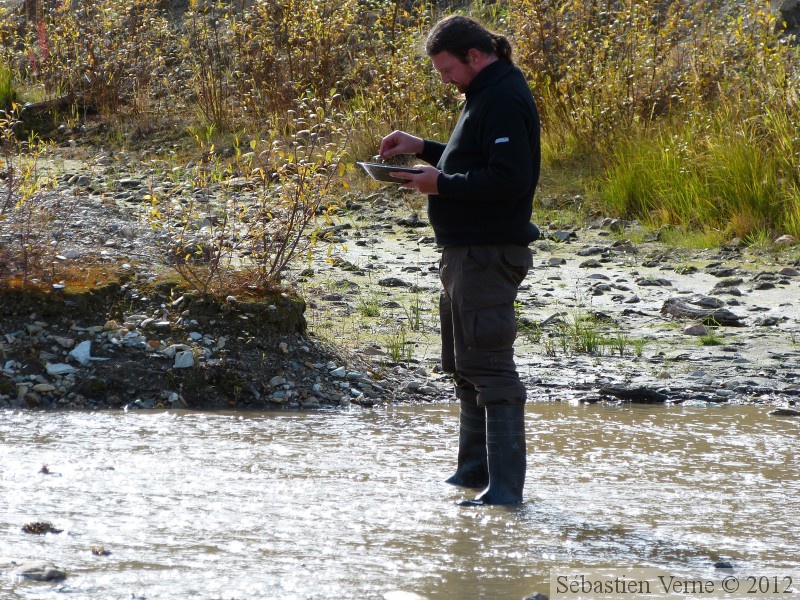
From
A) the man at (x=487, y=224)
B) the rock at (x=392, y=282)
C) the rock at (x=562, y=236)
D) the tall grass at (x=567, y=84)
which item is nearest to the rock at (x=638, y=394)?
the man at (x=487, y=224)

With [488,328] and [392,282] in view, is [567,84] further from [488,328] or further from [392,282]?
[488,328]

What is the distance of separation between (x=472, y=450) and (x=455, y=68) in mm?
1463

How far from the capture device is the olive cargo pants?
13.1 feet

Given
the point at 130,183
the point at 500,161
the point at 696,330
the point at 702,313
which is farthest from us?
the point at 130,183

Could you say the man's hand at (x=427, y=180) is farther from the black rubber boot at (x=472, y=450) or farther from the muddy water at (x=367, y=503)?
the muddy water at (x=367, y=503)

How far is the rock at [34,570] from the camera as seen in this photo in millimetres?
3078

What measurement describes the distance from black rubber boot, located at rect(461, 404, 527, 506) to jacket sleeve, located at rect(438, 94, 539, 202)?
806 mm

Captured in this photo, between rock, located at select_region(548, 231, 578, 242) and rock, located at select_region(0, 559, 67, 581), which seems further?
rock, located at select_region(548, 231, 578, 242)

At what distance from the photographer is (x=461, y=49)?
398 centimetres

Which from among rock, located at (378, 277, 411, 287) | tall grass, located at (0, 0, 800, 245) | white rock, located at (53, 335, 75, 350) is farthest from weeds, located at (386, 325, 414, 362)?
white rock, located at (53, 335, 75, 350)

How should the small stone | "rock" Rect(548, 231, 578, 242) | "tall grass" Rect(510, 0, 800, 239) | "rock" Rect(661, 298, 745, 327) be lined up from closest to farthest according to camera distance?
the small stone
"rock" Rect(661, 298, 745, 327)
"tall grass" Rect(510, 0, 800, 239)
"rock" Rect(548, 231, 578, 242)

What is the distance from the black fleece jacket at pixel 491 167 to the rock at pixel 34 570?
177cm

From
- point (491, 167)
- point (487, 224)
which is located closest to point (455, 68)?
point (491, 167)

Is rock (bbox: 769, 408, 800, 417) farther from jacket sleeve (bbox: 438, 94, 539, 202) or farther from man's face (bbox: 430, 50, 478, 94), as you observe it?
man's face (bbox: 430, 50, 478, 94)
